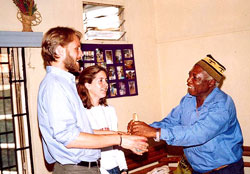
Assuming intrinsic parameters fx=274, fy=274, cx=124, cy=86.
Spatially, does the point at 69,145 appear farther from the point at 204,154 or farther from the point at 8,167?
the point at 8,167

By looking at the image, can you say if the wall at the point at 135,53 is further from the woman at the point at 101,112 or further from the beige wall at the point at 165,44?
the woman at the point at 101,112

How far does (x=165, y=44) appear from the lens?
5523mm

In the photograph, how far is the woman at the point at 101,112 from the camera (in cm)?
305

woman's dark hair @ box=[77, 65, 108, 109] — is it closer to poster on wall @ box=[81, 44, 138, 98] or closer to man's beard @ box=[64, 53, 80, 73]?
poster on wall @ box=[81, 44, 138, 98]

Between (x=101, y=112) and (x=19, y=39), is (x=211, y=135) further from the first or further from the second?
(x=19, y=39)

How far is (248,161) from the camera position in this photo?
461 cm

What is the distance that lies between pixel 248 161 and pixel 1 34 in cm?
427

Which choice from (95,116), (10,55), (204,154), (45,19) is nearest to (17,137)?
(10,55)

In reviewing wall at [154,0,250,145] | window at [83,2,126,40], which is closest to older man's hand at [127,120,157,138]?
window at [83,2,126,40]

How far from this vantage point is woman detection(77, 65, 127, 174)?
305 centimetres

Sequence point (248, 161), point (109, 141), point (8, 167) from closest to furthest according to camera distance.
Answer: point (109, 141)
point (8, 167)
point (248, 161)

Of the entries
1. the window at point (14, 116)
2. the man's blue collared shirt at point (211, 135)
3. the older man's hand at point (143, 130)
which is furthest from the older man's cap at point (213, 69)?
the window at point (14, 116)

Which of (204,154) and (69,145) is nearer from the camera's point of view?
(69,145)

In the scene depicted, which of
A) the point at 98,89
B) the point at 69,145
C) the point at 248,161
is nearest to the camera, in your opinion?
the point at 69,145
